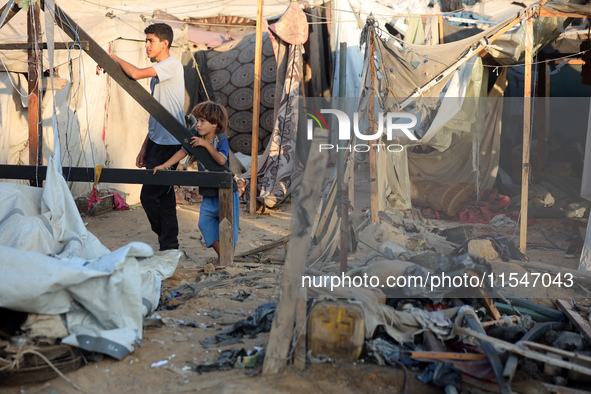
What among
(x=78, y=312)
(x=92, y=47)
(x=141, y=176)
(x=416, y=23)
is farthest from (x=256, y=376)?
(x=416, y=23)

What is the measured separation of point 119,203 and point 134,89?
10.9 feet

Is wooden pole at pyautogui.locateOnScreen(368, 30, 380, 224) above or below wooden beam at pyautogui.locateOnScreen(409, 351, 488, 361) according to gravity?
above

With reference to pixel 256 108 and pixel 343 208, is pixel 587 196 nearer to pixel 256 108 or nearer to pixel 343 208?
pixel 343 208

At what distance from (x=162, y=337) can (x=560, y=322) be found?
2.20 meters

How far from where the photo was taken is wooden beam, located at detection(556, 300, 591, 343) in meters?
2.74

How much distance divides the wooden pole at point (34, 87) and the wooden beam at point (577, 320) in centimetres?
371

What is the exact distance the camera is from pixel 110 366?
239 centimetres

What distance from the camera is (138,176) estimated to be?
12.8 feet

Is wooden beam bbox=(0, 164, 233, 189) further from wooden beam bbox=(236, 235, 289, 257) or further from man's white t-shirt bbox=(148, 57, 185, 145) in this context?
wooden beam bbox=(236, 235, 289, 257)

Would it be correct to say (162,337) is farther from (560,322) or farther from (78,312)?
(560,322)

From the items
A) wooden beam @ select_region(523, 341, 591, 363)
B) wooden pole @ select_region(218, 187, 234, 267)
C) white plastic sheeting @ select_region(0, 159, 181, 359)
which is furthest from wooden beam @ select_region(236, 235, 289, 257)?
wooden beam @ select_region(523, 341, 591, 363)

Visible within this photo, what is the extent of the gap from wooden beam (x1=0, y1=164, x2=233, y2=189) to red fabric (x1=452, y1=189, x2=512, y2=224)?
4.76 metres
